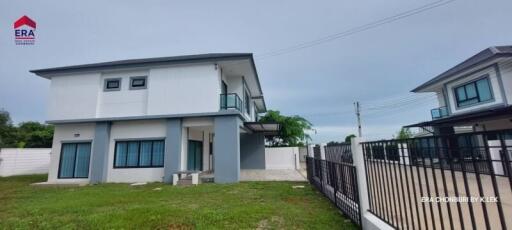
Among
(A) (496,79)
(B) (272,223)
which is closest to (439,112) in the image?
(A) (496,79)

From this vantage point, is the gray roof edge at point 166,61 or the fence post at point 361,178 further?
the gray roof edge at point 166,61

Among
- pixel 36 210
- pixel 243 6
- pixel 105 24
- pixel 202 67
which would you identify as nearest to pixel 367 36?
pixel 243 6

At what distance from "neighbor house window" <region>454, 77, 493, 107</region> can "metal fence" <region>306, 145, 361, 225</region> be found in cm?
1379

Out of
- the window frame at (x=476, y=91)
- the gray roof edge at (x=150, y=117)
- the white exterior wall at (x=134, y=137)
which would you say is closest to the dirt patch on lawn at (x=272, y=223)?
the gray roof edge at (x=150, y=117)

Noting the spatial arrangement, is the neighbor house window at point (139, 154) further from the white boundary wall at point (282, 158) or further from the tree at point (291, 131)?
the tree at point (291, 131)

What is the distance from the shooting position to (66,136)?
1117 cm

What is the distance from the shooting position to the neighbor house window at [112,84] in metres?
11.1

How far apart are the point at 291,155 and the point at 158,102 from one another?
9.94m

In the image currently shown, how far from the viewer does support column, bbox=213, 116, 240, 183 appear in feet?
31.6

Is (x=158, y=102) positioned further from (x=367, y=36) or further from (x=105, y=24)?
(x=367, y=36)

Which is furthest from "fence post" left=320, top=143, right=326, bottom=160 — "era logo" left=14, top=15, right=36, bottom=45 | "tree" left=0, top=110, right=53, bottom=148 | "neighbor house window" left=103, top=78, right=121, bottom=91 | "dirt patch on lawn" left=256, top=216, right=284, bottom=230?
"tree" left=0, top=110, right=53, bottom=148

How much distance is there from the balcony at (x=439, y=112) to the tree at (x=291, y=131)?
376 inches

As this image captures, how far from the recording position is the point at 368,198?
3594 millimetres

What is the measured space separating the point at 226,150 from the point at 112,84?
689cm
